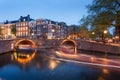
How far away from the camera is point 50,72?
95.7 feet

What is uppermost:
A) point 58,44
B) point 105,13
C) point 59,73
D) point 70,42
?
point 105,13

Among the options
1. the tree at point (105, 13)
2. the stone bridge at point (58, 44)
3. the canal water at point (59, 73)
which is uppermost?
the tree at point (105, 13)

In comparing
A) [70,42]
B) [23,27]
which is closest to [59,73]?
[70,42]

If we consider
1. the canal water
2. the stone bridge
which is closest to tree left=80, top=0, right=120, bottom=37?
the stone bridge

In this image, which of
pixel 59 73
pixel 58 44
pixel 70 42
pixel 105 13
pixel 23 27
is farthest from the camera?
pixel 23 27

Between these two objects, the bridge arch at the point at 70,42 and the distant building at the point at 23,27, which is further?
the distant building at the point at 23,27

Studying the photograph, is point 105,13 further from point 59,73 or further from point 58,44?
point 58,44

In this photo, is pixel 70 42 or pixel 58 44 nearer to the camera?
pixel 58 44

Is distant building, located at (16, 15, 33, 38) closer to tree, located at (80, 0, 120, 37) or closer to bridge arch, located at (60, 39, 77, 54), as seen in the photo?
bridge arch, located at (60, 39, 77, 54)

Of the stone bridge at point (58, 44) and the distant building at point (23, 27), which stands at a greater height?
the distant building at point (23, 27)

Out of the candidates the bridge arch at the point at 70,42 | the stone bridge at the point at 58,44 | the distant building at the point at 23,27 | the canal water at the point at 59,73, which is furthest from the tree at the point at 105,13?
the distant building at the point at 23,27

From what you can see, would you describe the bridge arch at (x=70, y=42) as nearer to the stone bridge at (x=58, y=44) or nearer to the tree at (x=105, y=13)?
the stone bridge at (x=58, y=44)

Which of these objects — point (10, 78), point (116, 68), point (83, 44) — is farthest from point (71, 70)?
point (83, 44)

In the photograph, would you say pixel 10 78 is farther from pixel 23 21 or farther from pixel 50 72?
pixel 23 21
